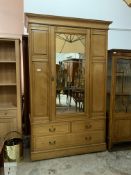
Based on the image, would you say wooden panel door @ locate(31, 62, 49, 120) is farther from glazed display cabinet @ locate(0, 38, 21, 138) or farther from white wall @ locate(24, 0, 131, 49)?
white wall @ locate(24, 0, 131, 49)

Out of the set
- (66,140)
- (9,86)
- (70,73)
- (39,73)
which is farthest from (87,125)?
(9,86)

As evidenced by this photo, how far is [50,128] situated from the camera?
9.85ft

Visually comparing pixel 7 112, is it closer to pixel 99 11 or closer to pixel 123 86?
pixel 123 86

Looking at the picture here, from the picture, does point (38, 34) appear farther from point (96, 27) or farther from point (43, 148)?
point (43, 148)

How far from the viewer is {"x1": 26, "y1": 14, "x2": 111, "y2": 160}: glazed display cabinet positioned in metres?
2.86

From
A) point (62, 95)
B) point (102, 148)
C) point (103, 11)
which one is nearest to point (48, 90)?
point (62, 95)

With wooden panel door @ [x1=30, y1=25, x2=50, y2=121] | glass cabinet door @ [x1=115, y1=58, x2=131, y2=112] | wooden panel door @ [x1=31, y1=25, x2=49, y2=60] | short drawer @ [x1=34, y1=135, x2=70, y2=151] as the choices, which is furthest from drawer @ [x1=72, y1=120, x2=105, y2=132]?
wooden panel door @ [x1=31, y1=25, x2=49, y2=60]

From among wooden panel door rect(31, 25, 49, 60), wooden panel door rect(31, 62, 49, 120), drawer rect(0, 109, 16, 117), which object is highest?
wooden panel door rect(31, 25, 49, 60)

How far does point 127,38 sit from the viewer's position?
159 inches

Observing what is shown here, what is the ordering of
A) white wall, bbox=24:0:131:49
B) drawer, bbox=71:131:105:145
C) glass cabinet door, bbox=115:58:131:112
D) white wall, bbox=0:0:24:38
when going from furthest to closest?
white wall, bbox=0:0:24:38, white wall, bbox=24:0:131:49, glass cabinet door, bbox=115:58:131:112, drawer, bbox=71:131:105:145

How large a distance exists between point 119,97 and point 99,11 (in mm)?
1747

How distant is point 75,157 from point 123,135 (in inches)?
38.1

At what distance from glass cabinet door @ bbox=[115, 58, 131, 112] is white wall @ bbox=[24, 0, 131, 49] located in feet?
2.49

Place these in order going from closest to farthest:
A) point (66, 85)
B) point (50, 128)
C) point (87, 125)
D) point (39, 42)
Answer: point (39, 42) → point (50, 128) → point (66, 85) → point (87, 125)
